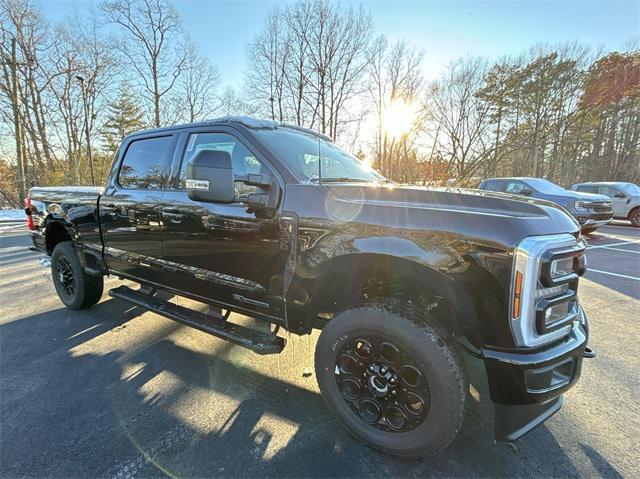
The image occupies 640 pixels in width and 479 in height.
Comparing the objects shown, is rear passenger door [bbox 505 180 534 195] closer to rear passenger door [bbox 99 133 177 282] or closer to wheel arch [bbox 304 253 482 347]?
wheel arch [bbox 304 253 482 347]

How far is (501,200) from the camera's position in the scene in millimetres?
1780

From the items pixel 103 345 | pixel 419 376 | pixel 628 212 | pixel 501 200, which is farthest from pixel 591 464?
pixel 628 212

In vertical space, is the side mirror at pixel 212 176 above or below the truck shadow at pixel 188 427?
above

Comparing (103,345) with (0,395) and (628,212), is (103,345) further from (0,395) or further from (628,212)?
Answer: (628,212)

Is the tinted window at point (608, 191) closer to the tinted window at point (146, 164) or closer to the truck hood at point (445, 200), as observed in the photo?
the truck hood at point (445, 200)

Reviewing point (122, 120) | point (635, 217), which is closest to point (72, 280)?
point (635, 217)

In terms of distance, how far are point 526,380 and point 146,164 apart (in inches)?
142

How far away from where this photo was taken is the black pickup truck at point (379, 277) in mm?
1588

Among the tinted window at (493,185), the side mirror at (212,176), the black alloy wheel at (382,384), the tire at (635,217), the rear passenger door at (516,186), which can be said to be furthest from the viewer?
the tire at (635,217)

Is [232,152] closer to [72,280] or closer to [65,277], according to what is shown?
[72,280]

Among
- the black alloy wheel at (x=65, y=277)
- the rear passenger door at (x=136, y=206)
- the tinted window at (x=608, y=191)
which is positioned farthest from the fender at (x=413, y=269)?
the tinted window at (x=608, y=191)

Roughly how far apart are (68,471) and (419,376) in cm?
209

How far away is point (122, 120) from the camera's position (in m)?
30.4

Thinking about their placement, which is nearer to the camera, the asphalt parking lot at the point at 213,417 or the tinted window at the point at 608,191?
the asphalt parking lot at the point at 213,417
